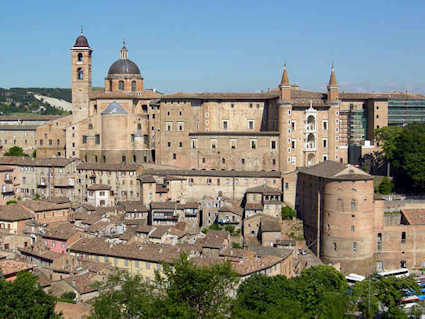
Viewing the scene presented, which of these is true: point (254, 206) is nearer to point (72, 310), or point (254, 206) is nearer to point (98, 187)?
point (98, 187)

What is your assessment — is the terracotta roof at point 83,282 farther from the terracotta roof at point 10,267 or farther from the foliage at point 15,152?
the foliage at point 15,152

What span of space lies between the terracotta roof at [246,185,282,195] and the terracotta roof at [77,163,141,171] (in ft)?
39.7

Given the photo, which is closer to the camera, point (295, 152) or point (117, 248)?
point (117, 248)

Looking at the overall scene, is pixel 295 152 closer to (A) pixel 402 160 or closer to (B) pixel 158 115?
(A) pixel 402 160

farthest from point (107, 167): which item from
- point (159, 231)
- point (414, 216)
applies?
point (414, 216)

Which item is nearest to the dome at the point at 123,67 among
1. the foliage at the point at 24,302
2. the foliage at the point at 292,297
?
the foliage at the point at 292,297

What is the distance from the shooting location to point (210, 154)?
215 ft

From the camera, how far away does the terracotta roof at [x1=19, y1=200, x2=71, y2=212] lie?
5807cm

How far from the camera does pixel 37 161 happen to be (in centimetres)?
6650

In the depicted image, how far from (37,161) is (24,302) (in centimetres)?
3392

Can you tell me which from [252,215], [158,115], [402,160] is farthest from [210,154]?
[402,160]

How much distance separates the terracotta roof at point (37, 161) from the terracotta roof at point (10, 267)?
19737 mm

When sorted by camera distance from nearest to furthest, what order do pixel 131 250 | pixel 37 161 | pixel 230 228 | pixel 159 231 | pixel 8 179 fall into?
1. pixel 131 250
2. pixel 159 231
3. pixel 230 228
4. pixel 8 179
5. pixel 37 161

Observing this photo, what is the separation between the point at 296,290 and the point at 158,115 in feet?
112
